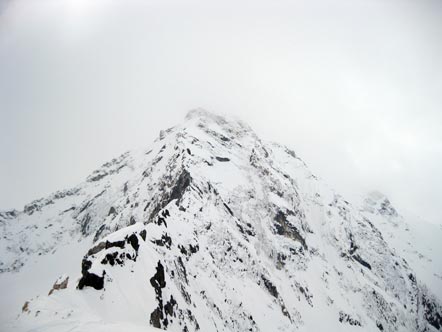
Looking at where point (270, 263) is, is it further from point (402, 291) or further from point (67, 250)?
point (67, 250)

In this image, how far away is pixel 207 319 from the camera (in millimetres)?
55594

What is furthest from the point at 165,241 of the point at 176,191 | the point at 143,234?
the point at 176,191

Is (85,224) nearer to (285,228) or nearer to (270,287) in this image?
(285,228)

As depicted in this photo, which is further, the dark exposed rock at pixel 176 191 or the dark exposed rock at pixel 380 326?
the dark exposed rock at pixel 380 326

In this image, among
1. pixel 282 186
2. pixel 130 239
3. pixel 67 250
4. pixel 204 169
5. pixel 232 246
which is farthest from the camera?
pixel 67 250

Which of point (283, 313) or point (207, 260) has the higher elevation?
point (207, 260)

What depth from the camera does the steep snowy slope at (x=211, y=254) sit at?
119ft

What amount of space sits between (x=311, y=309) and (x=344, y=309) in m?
17.6

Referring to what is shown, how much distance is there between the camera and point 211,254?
254 feet

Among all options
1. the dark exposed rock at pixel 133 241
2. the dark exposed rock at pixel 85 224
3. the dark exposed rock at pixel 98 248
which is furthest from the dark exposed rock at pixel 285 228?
the dark exposed rock at pixel 85 224

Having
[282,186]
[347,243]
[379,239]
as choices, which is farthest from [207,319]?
[379,239]

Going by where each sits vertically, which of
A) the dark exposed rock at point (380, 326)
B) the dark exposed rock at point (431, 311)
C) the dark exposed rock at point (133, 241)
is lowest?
the dark exposed rock at point (431, 311)

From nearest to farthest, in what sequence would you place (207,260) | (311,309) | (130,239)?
(130,239) < (207,260) < (311,309)

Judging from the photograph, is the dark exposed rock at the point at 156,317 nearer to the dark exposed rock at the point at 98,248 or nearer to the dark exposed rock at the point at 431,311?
the dark exposed rock at the point at 98,248
